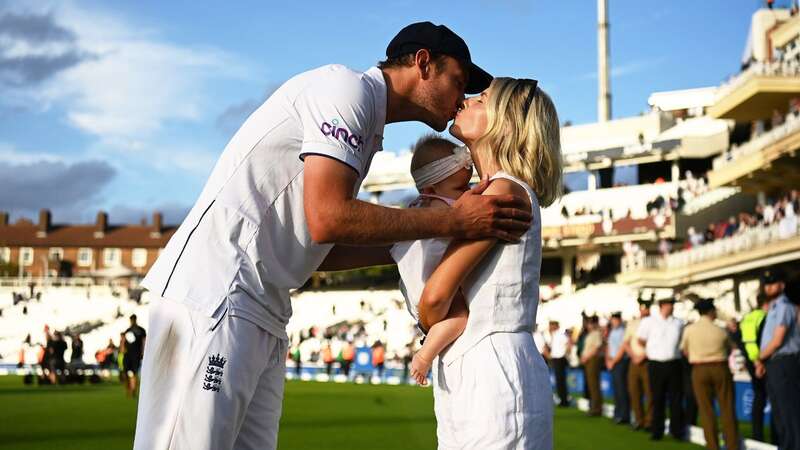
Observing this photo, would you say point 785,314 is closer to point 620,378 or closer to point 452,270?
point 620,378

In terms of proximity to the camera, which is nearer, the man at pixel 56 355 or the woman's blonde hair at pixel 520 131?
the woman's blonde hair at pixel 520 131

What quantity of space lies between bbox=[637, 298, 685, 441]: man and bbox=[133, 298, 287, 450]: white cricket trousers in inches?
477

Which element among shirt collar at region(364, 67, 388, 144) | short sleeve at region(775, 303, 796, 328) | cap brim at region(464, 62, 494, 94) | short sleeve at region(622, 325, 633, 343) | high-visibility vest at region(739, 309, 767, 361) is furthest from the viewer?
short sleeve at region(622, 325, 633, 343)

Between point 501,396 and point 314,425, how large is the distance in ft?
47.6

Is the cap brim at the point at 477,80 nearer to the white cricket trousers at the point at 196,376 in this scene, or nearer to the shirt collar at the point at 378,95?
the shirt collar at the point at 378,95

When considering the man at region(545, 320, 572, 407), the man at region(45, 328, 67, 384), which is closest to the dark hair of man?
the man at region(545, 320, 572, 407)

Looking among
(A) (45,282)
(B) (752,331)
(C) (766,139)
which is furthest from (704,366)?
(A) (45,282)

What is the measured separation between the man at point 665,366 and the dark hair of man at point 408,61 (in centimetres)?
1182

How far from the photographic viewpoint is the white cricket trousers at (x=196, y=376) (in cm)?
364

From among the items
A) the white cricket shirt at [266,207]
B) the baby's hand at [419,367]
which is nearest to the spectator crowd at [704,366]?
the baby's hand at [419,367]

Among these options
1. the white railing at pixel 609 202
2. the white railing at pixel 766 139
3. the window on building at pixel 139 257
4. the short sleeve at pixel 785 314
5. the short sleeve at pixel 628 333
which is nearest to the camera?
the short sleeve at pixel 785 314

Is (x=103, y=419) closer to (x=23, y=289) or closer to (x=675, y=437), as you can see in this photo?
(x=675, y=437)

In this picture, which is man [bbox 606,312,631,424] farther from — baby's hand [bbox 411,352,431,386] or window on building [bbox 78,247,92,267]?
window on building [bbox 78,247,92,267]

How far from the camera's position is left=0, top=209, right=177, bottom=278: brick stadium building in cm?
11650
